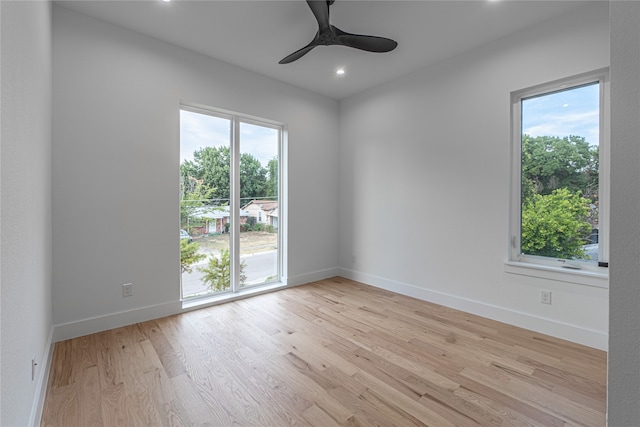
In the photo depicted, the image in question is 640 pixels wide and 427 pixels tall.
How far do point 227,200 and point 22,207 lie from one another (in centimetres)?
224

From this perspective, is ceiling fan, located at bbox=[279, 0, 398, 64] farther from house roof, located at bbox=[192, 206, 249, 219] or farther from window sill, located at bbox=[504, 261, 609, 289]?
window sill, located at bbox=[504, 261, 609, 289]

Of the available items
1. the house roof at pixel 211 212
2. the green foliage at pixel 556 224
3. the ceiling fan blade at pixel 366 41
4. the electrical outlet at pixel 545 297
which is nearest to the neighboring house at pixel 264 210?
the house roof at pixel 211 212

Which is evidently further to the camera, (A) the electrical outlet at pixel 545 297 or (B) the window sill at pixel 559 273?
(A) the electrical outlet at pixel 545 297

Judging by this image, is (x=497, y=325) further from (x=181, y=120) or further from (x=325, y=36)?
(x=181, y=120)

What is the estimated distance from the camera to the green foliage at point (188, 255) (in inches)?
125

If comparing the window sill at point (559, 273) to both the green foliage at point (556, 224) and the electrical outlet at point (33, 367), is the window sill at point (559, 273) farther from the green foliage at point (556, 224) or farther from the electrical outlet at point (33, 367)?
the electrical outlet at point (33, 367)

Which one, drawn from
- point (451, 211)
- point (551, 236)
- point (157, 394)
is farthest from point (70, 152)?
point (551, 236)

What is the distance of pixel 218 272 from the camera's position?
3.46m

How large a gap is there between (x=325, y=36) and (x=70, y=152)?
7.87 ft

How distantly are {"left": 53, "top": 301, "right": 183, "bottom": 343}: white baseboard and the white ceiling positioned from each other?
272 cm

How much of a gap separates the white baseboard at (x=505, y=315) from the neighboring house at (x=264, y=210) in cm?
163

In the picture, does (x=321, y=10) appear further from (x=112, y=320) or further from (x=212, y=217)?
(x=112, y=320)

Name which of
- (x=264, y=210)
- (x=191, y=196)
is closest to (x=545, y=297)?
(x=264, y=210)

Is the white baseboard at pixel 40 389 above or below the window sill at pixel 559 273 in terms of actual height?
below
